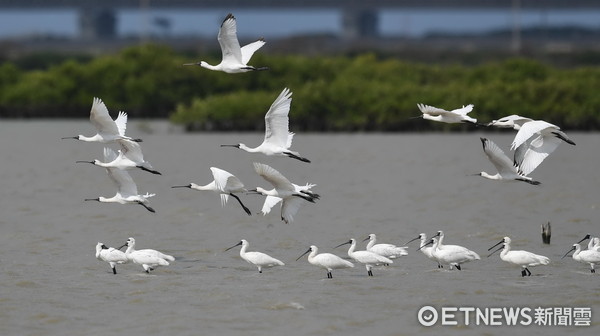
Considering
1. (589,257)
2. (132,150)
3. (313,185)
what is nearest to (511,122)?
(589,257)

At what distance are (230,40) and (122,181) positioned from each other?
8.53 ft

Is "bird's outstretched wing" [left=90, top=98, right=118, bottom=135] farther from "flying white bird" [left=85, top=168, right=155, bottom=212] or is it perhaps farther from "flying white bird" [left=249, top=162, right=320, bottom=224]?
"flying white bird" [left=249, top=162, right=320, bottom=224]

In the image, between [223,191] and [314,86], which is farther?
[314,86]

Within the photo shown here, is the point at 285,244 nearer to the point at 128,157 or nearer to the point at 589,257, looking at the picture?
the point at 128,157

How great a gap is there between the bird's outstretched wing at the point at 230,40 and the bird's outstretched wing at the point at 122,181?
85.1 inches

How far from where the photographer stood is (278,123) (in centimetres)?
1923

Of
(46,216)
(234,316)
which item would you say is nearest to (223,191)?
(234,316)

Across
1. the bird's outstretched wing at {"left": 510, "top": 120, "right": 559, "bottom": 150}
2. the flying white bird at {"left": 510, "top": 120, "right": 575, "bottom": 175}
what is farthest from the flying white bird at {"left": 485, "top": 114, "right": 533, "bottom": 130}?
the bird's outstretched wing at {"left": 510, "top": 120, "right": 559, "bottom": 150}

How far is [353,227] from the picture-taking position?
2448 centimetres

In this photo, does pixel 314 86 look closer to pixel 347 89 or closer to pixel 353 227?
pixel 347 89

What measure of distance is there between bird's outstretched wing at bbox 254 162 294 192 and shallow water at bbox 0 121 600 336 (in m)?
1.09

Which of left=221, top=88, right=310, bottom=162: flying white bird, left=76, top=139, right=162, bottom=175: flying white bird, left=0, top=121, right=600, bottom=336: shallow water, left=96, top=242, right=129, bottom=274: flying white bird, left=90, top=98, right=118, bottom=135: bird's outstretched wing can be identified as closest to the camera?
left=0, top=121, right=600, bottom=336: shallow water

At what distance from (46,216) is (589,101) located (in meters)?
31.2

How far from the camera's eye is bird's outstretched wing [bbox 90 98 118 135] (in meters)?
19.5
